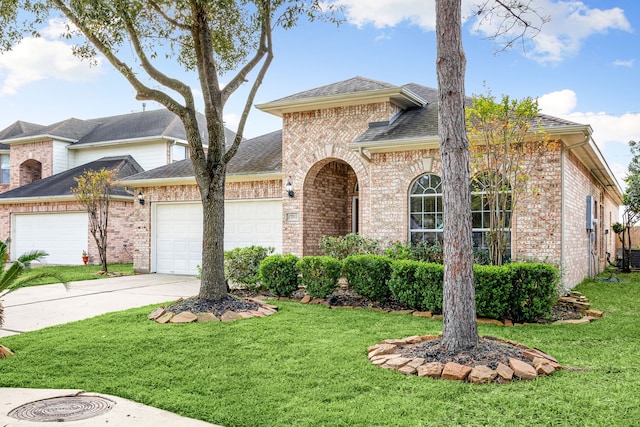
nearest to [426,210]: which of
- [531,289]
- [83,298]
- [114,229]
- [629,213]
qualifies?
[531,289]

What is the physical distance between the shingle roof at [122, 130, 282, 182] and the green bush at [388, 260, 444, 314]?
243 inches

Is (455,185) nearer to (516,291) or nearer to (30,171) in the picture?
(516,291)

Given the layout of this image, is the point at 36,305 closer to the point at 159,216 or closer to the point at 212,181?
the point at 212,181

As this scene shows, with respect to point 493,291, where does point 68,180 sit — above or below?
above

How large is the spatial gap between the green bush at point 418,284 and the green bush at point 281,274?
2.21 metres

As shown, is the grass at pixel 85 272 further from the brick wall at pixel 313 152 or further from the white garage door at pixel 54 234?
the brick wall at pixel 313 152

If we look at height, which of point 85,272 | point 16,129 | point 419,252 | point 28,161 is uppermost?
point 16,129

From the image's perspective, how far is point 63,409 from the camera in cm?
418

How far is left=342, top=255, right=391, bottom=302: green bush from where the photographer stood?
8.84m

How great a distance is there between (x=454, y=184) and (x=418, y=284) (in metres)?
3.21

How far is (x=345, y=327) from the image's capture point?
287 inches

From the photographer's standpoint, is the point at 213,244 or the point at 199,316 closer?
the point at 199,316

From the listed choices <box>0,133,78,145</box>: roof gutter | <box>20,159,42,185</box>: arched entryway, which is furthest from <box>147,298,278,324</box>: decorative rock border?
<box>20,159,42,185</box>: arched entryway

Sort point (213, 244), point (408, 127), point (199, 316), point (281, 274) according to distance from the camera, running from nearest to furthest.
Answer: point (199, 316)
point (213, 244)
point (281, 274)
point (408, 127)
